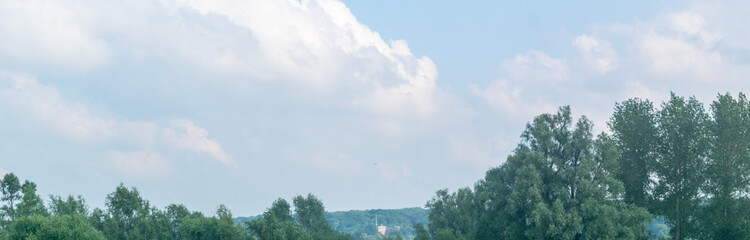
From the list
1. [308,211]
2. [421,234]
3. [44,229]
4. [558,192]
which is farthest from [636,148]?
[44,229]

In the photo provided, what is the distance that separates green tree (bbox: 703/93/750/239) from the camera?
72750mm

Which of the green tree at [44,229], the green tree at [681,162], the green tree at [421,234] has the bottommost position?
the green tree at [44,229]

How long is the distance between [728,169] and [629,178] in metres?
10.7

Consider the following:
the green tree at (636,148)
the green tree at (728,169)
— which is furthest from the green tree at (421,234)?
the green tree at (728,169)

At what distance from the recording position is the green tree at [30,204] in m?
101

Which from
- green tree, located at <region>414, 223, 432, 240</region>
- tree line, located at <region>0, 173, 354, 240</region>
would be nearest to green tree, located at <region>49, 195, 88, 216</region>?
tree line, located at <region>0, 173, 354, 240</region>

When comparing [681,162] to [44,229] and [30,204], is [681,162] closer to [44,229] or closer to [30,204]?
[44,229]

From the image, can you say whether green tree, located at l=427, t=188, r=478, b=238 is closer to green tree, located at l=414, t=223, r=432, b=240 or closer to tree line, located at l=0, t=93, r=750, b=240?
green tree, located at l=414, t=223, r=432, b=240

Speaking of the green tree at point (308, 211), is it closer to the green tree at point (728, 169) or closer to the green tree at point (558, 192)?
the green tree at point (558, 192)

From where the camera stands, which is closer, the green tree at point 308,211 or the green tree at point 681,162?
the green tree at point 681,162

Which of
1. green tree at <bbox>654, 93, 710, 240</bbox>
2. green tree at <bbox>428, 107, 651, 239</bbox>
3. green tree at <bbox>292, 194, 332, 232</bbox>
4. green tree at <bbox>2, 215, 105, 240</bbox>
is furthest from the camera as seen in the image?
green tree at <bbox>292, 194, 332, 232</bbox>

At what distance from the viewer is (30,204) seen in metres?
102

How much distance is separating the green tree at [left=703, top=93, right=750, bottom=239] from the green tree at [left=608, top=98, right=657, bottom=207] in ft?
22.1

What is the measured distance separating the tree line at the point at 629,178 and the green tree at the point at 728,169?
4.3 inches
